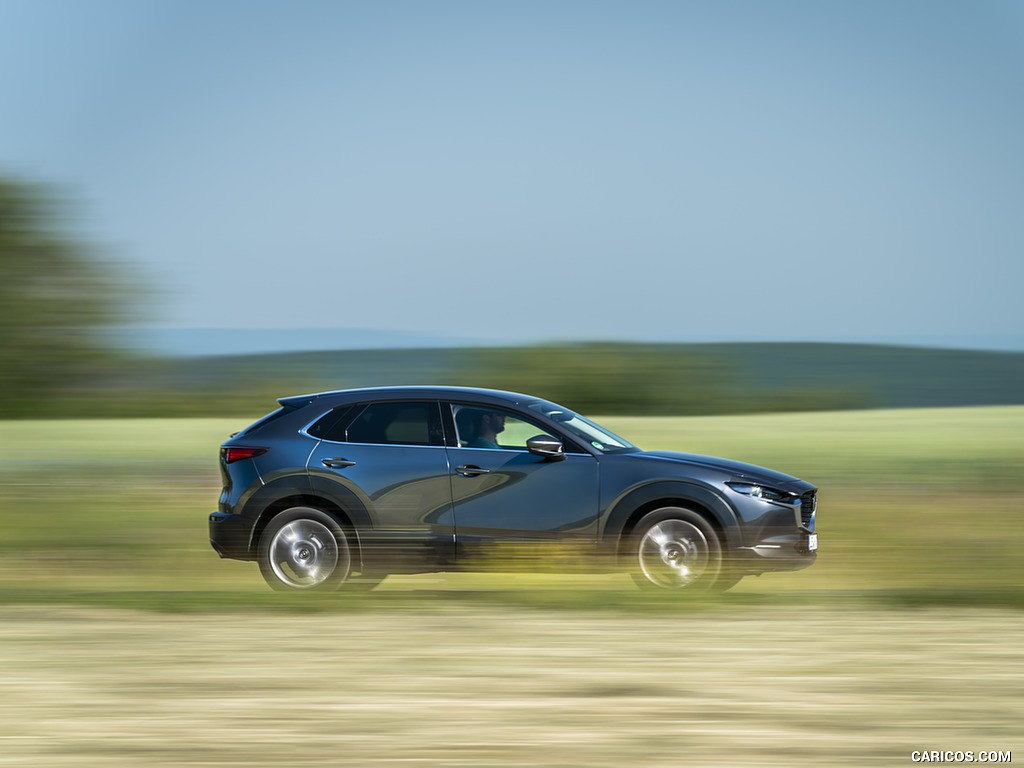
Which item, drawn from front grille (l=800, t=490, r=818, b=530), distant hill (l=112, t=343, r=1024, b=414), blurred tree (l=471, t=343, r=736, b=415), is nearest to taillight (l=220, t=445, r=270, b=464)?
front grille (l=800, t=490, r=818, b=530)

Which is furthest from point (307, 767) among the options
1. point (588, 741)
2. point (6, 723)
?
point (6, 723)

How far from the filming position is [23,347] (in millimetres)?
25547

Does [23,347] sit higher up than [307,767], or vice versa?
[23,347]

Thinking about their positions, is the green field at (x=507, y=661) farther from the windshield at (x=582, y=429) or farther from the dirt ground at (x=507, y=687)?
the windshield at (x=582, y=429)

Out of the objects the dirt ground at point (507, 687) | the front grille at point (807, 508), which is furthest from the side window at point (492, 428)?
the front grille at point (807, 508)

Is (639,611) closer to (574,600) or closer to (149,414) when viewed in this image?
(574,600)

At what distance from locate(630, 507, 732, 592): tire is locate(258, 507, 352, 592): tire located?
2142mm

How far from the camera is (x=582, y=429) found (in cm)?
943

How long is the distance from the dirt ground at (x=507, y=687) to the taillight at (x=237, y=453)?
56.0 inches

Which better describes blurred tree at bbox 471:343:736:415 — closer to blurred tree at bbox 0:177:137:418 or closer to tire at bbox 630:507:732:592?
blurred tree at bbox 0:177:137:418

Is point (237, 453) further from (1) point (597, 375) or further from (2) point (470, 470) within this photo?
(1) point (597, 375)

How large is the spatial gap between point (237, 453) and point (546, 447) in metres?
2.26

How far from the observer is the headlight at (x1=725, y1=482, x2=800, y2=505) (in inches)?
352

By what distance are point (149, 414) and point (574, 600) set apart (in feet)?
67.3
